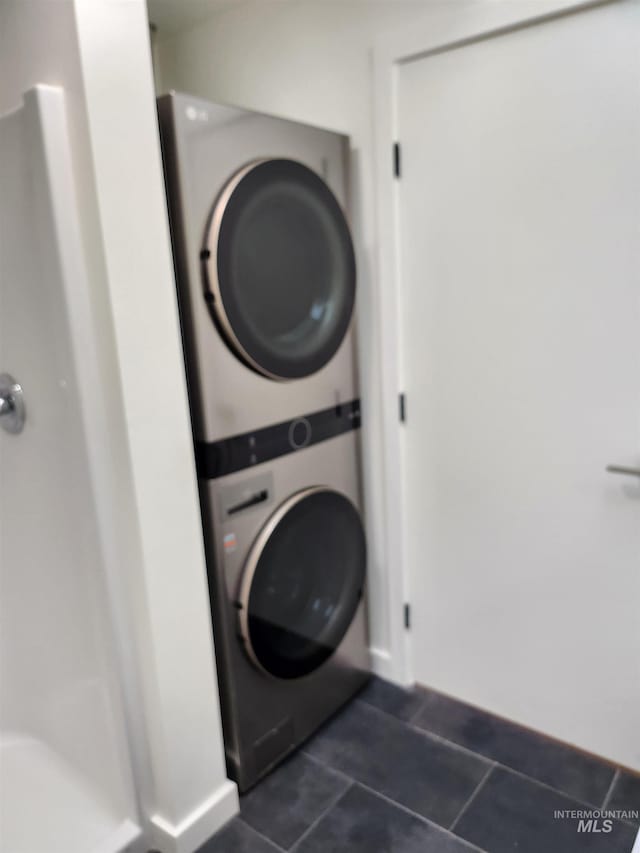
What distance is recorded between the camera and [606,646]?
1673 mm

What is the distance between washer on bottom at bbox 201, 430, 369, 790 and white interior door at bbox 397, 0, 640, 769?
27cm

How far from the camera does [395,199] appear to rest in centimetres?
178

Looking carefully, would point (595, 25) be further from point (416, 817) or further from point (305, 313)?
point (416, 817)

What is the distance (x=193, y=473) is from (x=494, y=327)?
2.88 ft

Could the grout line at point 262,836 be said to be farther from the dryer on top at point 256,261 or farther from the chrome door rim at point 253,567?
the dryer on top at point 256,261

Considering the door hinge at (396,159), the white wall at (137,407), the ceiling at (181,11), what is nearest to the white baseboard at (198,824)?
the white wall at (137,407)

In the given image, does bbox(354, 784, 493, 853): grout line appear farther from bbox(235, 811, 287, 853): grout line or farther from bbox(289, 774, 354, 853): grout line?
bbox(235, 811, 287, 853): grout line

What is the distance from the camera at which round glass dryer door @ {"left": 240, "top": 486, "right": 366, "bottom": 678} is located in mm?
1611

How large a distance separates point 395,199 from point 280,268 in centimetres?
45

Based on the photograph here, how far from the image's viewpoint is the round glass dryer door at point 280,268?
55.7 inches

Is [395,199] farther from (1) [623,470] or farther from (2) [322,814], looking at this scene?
(2) [322,814]

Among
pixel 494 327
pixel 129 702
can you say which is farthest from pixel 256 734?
pixel 494 327

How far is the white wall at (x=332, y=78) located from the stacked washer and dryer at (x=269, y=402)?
0.08m

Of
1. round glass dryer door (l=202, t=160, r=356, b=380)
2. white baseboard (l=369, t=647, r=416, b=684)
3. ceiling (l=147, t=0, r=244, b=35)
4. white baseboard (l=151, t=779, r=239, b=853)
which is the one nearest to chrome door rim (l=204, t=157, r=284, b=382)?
round glass dryer door (l=202, t=160, r=356, b=380)
